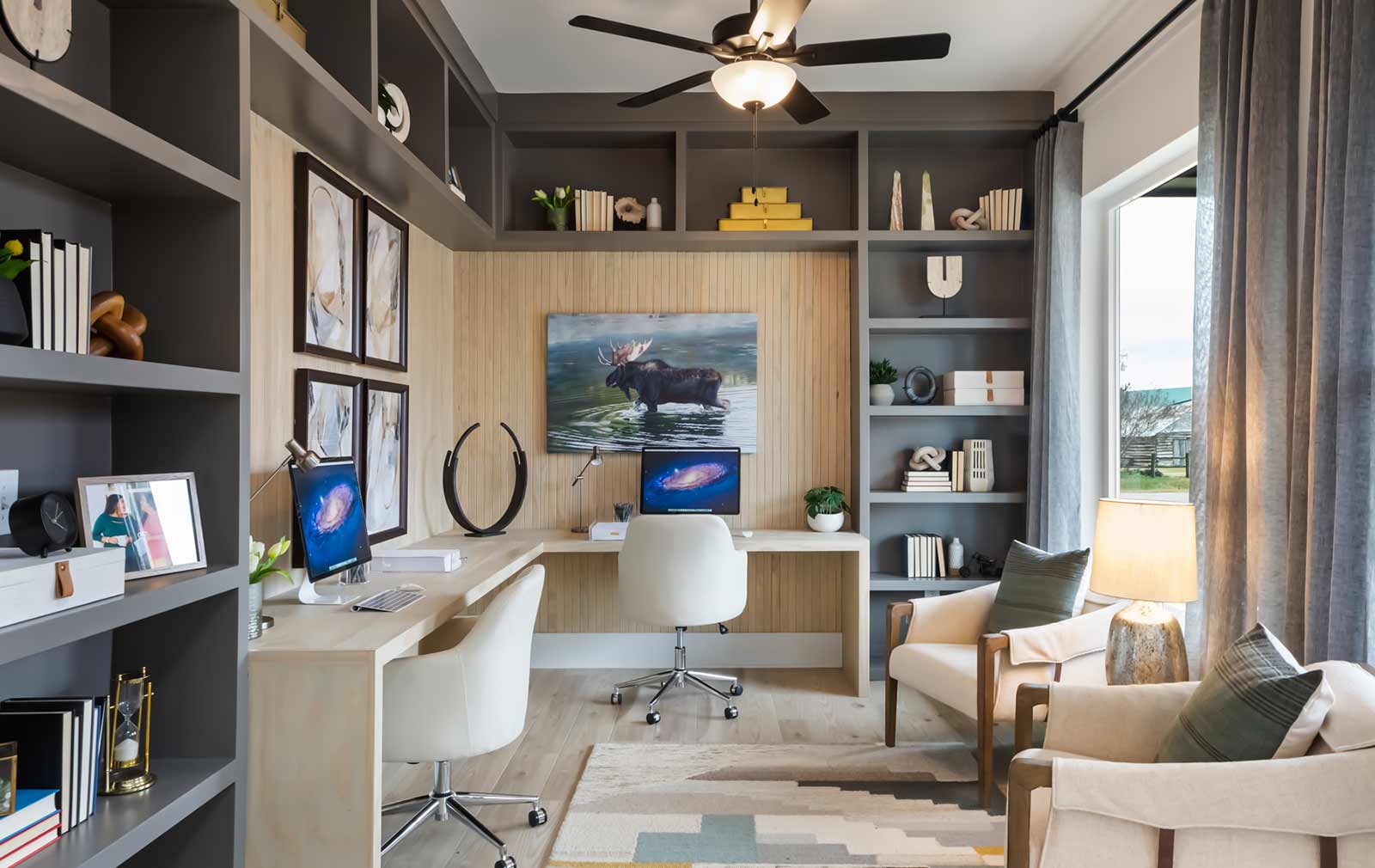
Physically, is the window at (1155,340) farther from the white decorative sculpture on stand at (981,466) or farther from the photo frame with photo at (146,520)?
the photo frame with photo at (146,520)

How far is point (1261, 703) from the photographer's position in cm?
159

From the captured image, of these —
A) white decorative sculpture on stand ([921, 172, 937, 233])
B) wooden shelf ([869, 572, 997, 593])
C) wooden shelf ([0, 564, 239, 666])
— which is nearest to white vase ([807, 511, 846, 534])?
wooden shelf ([869, 572, 997, 593])

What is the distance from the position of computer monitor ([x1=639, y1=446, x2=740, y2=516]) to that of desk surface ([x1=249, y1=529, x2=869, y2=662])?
0.92 feet

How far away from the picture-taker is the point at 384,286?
129 inches

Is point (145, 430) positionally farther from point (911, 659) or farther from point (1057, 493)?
point (1057, 493)

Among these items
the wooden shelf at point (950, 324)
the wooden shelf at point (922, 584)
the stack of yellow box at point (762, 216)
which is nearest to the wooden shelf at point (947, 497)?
the wooden shelf at point (922, 584)

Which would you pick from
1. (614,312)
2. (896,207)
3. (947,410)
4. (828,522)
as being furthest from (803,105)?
(828,522)

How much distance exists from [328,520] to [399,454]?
1092 mm

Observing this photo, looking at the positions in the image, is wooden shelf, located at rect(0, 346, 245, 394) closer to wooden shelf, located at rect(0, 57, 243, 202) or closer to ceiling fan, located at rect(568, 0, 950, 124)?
wooden shelf, located at rect(0, 57, 243, 202)

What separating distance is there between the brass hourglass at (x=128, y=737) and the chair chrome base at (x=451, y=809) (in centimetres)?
79

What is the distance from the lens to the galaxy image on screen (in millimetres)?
2242

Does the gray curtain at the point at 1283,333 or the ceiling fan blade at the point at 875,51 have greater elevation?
the ceiling fan blade at the point at 875,51

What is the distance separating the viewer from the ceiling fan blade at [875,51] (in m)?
2.46

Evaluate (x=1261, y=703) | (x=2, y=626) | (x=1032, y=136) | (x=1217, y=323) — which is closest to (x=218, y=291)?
(x=2, y=626)
